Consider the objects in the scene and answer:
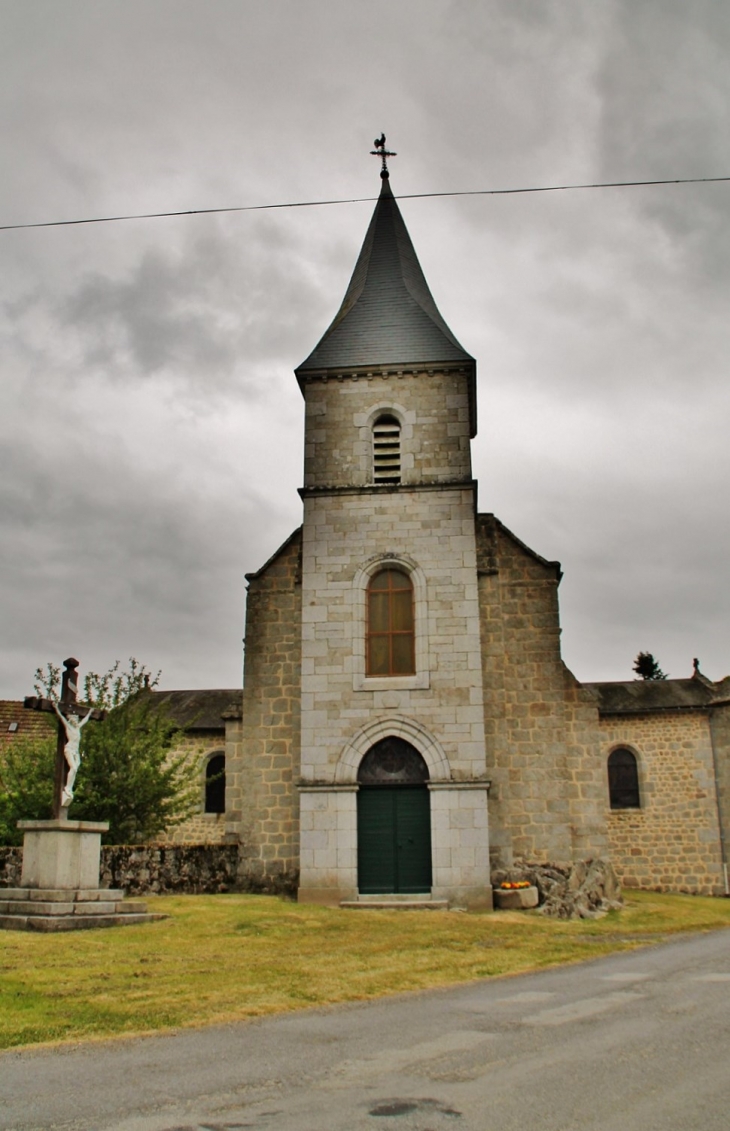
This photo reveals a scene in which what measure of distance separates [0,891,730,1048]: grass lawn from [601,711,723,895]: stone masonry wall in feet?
31.8

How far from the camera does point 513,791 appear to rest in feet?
68.4

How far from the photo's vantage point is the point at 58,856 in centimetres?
1441

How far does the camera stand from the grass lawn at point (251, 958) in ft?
29.0

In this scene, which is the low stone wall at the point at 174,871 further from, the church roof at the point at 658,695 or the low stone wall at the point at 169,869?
the church roof at the point at 658,695

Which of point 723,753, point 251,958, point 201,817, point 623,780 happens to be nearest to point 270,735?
point 251,958

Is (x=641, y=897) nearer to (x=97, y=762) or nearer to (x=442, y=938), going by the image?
(x=442, y=938)

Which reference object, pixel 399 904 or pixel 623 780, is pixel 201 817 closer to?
pixel 623 780

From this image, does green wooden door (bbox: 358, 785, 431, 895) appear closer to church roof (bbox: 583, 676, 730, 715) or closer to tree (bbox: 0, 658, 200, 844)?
tree (bbox: 0, 658, 200, 844)

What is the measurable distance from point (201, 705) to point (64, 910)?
20.6 meters

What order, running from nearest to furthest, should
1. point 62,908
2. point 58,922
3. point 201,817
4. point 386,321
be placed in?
point 58,922 → point 62,908 → point 386,321 → point 201,817

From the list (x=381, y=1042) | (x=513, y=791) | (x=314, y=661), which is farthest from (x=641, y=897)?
(x=381, y=1042)

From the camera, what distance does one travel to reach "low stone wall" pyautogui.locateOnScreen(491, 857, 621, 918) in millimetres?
18219

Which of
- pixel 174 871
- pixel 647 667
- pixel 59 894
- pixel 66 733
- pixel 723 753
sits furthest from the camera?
pixel 647 667

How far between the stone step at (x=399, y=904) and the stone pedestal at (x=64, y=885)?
4.84 m
